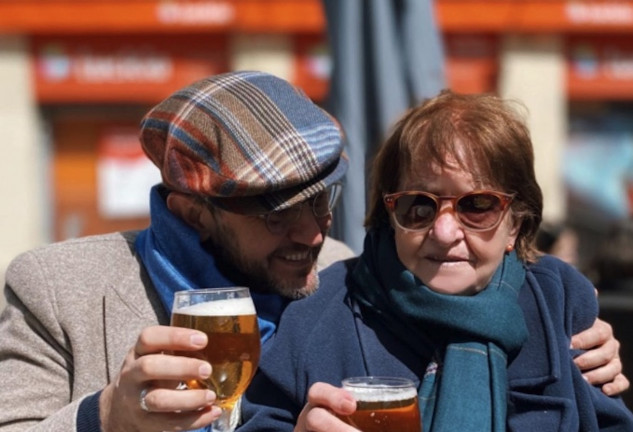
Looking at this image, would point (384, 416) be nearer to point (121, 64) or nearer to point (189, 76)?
point (189, 76)

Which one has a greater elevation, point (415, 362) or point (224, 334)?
point (224, 334)

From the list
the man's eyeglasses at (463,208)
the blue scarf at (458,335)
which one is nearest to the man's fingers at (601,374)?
the blue scarf at (458,335)

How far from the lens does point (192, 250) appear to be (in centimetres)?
281

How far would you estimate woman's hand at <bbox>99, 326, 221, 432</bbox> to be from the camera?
6.61 ft

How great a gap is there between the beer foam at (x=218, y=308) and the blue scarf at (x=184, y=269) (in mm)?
607

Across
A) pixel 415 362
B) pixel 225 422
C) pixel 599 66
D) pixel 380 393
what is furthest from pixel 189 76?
pixel 380 393

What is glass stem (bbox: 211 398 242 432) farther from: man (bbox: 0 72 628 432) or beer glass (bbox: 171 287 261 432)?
man (bbox: 0 72 628 432)

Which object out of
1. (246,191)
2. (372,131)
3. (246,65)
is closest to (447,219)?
(246,191)

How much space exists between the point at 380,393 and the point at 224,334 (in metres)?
0.32

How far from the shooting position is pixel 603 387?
268 cm

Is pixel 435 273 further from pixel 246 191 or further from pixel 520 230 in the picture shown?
pixel 246 191

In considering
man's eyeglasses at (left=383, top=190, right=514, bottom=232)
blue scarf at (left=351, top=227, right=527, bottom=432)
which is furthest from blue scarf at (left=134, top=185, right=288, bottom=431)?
Answer: man's eyeglasses at (left=383, top=190, right=514, bottom=232)

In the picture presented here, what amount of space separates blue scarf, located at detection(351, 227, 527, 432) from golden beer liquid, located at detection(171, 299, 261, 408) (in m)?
0.54

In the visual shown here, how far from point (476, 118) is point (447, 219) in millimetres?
282
